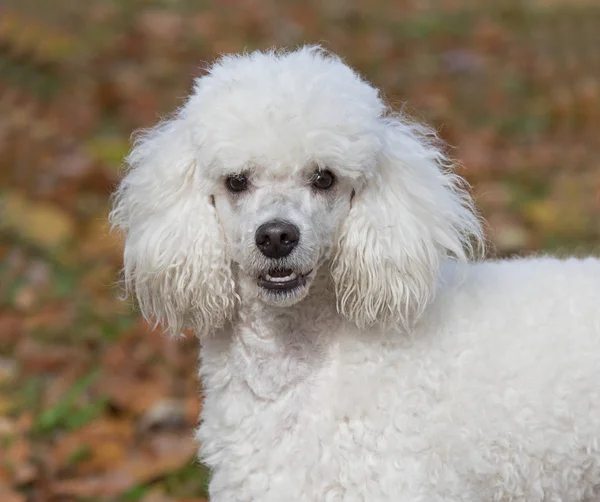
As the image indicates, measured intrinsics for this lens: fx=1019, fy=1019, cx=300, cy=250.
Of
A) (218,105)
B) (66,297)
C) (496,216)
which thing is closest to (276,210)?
(218,105)

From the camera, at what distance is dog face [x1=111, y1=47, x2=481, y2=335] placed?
273cm

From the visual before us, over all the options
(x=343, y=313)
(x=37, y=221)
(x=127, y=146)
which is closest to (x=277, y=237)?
(x=343, y=313)

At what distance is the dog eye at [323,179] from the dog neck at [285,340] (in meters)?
0.25

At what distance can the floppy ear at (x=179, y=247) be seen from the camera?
288cm

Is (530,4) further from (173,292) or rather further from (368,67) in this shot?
(173,292)

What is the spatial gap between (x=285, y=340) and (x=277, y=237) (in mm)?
395

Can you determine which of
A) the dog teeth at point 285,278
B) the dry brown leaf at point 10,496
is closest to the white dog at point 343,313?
the dog teeth at point 285,278

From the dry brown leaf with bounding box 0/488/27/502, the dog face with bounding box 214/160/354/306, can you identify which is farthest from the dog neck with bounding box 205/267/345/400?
the dry brown leaf with bounding box 0/488/27/502

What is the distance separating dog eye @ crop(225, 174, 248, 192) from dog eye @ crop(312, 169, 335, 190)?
0.19 meters

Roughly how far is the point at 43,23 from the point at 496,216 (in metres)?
6.45

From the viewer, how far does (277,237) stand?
2.66 meters

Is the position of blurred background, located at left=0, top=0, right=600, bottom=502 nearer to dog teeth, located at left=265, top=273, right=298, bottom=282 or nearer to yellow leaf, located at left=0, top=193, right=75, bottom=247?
yellow leaf, located at left=0, top=193, right=75, bottom=247

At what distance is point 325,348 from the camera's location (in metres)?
2.92

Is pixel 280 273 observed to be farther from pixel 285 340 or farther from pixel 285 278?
pixel 285 340
